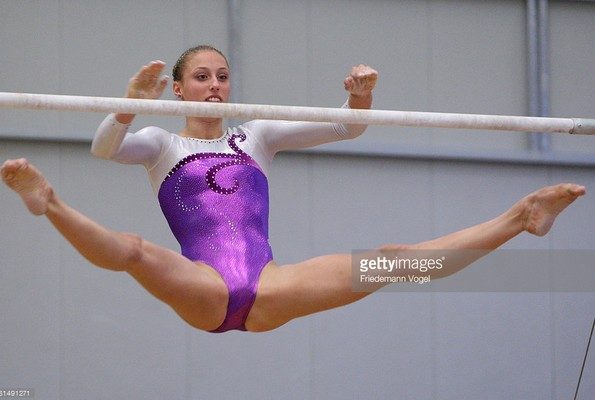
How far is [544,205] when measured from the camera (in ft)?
11.3

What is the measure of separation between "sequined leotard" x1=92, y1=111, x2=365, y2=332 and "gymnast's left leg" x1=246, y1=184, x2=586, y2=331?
0.06 meters

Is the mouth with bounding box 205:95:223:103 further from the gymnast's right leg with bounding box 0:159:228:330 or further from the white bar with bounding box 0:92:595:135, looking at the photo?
the gymnast's right leg with bounding box 0:159:228:330

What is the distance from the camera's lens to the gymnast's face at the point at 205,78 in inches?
154

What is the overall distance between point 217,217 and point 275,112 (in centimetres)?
49

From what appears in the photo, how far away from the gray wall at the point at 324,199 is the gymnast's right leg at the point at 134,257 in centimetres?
173

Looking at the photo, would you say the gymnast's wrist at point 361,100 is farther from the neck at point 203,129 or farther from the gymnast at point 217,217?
the neck at point 203,129

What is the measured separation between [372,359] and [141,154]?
6.90ft

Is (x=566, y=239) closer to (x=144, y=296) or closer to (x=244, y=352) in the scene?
(x=244, y=352)

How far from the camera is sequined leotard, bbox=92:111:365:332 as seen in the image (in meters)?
3.61

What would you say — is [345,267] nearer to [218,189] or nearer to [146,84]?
[218,189]

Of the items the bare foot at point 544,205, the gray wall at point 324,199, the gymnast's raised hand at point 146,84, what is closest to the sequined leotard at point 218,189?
the gymnast's raised hand at point 146,84

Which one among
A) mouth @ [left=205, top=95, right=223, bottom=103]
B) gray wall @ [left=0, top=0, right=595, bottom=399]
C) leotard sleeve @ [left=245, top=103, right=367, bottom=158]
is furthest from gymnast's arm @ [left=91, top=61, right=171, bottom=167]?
gray wall @ [left=0, top=0, right=595, bottom=399]

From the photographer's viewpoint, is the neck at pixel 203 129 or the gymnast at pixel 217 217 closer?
the gymnast at pixel 217 217

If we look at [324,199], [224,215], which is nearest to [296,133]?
[224,215]
